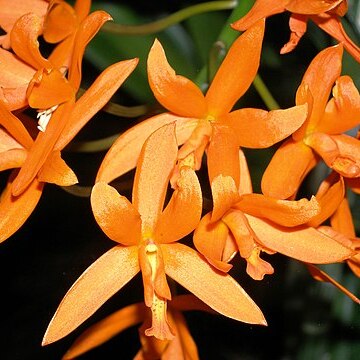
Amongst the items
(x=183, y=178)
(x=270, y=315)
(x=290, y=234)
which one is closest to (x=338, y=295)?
(x=270, y=315)

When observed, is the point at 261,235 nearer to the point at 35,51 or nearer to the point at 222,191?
the point at 222,191

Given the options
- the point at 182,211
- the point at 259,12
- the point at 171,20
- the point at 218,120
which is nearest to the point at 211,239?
the point at 182,211

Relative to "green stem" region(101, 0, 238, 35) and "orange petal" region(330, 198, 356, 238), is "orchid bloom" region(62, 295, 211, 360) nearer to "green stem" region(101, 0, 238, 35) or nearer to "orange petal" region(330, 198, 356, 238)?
"orange petal" region(330, 198, 356, 238)

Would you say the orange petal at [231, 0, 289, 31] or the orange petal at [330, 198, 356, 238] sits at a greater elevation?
the orange petal at [231, 0, 289, 31]

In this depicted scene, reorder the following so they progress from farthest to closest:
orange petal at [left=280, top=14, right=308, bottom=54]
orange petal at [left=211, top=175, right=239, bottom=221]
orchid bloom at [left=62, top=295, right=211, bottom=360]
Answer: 1. orchid bloom at [left=62, top=295, right=211, bottom=360]
2. orange petal at [left=280, top=14, right=308, bottom=54]
3. orange petal at [left=211, top=175, right=239, bottom=221]

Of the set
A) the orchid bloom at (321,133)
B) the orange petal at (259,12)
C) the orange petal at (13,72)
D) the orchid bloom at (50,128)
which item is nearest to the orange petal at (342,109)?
the orchid bloom at (321,133)

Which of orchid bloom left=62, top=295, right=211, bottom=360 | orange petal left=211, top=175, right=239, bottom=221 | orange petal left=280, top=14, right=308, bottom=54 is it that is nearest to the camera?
orange petal left=211, top=175, right=239, bottom=221

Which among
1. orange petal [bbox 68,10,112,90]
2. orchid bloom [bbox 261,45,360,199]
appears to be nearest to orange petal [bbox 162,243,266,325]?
orchid bloom [bbox 261,45,360,199]

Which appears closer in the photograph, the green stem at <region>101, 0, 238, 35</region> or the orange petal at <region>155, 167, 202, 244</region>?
the orange petal at <region>155, 167, 202, 244</region>
